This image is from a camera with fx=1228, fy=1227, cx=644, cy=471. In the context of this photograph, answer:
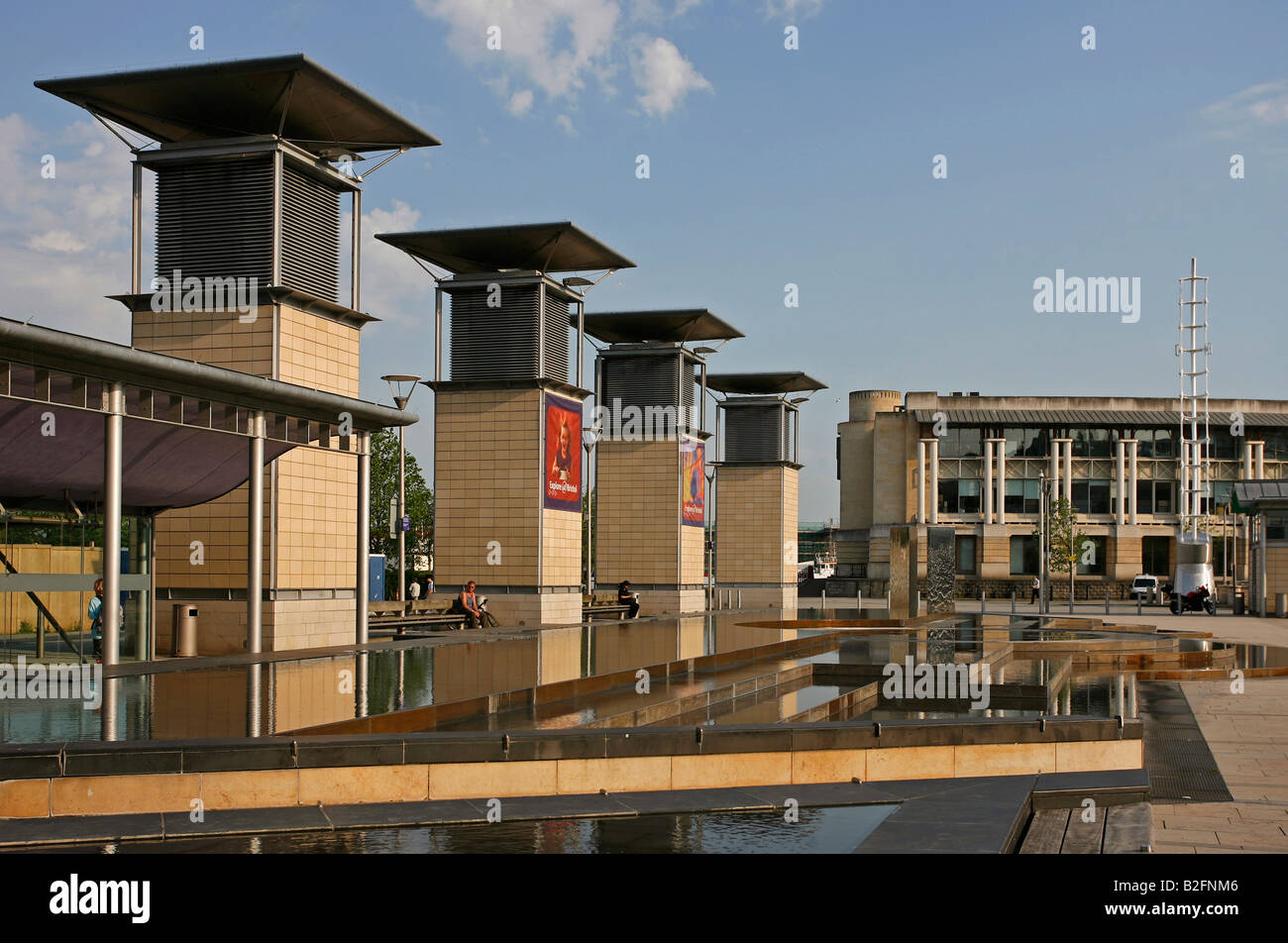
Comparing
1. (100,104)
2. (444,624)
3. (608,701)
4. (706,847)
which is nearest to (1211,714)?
(608,701)

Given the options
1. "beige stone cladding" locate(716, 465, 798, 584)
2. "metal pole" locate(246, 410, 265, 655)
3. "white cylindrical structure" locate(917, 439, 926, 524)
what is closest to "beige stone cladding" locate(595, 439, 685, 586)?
"beige stone cladding" locate(716, 465, 798, 584)

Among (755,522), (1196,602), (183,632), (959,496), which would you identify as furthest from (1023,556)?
(183,632)

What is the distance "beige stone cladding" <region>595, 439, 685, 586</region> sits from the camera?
134ft

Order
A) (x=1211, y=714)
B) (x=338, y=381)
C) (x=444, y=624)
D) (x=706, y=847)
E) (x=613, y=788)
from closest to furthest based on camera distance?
(x=706, y=847)
(x=613, y=788)
(x=1211, y=714)
(x=338, y=381)
(x=444, y=624)

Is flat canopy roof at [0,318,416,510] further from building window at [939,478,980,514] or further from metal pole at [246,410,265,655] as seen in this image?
building window at [939,478,980,514]

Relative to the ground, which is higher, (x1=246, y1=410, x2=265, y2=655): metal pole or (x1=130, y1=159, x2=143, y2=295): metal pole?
(x1=130, y1=159, x2=143, y2=295): metal pole

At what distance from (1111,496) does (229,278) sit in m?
70.1

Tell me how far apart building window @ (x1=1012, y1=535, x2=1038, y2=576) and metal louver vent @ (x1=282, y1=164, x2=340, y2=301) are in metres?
65.0

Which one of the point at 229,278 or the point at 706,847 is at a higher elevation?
the point at 229,278

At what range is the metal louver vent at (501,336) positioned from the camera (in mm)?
29906

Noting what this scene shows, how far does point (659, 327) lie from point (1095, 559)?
49.2m

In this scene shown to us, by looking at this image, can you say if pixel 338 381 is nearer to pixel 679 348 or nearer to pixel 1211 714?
pixel 1211 714

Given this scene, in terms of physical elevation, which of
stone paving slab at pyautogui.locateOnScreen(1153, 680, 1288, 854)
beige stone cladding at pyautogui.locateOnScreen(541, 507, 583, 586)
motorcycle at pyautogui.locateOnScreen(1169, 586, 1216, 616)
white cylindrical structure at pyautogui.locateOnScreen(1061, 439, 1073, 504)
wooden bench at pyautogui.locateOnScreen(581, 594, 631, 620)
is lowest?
motorcycle at pyautogui.locateOnScreen(1169, 586, 1216, 616)
